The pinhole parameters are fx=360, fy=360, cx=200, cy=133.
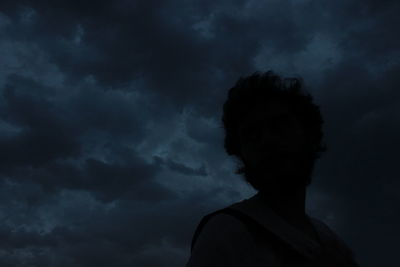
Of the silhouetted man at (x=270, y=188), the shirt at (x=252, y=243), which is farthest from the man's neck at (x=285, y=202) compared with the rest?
the shirt at (x=252, y=243)

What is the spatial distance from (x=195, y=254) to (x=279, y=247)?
2.11 ft

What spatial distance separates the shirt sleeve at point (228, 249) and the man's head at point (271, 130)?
2.58ft

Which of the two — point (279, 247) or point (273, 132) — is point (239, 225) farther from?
point (273, 132)

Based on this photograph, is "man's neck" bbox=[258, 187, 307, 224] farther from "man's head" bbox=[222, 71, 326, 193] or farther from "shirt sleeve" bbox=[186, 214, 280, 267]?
"shirt sleeve" bbox=[186, 214, 280, 267]

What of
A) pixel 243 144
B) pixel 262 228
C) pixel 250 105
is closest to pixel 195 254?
pixel 262 228

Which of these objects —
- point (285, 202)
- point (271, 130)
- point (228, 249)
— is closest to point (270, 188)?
point (285, 202)

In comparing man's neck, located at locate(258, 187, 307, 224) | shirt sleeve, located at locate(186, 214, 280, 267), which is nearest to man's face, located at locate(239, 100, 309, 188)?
man's neck, located at locate(258, 187, 307, 224)

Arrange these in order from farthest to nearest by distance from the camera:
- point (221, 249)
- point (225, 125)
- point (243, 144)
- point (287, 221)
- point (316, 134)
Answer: point (316, 134) < point (225, 125) < point (243, 144) < point (287, 221) < point (221, 249)

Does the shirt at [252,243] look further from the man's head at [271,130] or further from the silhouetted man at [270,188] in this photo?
the man's head at [271,130]

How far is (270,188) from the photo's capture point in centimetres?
332

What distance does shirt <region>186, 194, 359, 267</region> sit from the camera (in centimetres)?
255

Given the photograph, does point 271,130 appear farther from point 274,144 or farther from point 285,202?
point 285,202

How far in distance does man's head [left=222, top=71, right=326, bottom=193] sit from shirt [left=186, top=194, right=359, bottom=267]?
19.0 inches

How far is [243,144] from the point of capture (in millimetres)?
3629
